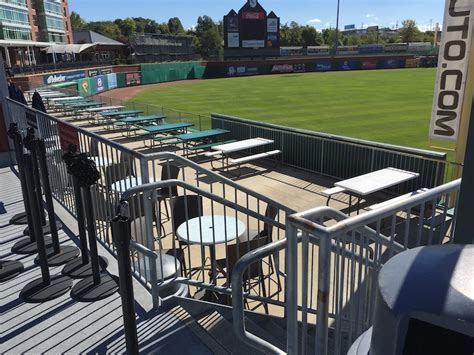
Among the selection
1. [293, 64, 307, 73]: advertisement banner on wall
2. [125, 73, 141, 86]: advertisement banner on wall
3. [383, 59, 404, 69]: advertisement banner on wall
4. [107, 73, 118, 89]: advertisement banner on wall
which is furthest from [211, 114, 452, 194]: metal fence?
[383, 59, 404, 69]: advertisement banner on wall

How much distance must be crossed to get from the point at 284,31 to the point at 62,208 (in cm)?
13487

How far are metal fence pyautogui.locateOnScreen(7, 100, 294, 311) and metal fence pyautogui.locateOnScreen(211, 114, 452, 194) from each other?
332cm

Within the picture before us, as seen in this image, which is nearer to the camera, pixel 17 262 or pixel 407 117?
pixel 17 262

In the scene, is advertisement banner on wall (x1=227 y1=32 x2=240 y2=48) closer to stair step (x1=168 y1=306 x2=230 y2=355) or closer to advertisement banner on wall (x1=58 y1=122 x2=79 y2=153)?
advertisement banner on wall (x1=58 y1=122 x2=79 y2=153)

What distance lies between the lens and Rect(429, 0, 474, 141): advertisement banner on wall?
9141 mm

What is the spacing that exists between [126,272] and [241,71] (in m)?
60.1

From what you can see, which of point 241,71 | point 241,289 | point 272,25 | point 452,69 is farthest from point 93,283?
point 272,25

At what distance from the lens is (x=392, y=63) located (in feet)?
237

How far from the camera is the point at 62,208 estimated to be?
7027 mm

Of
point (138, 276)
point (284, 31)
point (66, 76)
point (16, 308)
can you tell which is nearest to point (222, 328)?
point (138, 276)

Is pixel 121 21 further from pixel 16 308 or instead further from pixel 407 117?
pixel 16 308

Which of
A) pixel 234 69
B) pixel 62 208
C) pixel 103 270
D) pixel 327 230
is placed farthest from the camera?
pixel 234 69

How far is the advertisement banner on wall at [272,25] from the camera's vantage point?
230 feet

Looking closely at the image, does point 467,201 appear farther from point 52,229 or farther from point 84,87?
point 84,87
